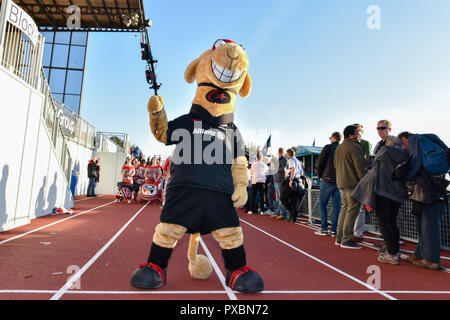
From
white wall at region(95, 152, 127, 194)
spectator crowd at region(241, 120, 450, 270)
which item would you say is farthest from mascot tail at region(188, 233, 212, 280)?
white wall at region(95, 152, 127, 194)

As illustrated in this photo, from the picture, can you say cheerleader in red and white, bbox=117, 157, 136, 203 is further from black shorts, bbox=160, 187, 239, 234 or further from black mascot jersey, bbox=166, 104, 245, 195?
black shorts, bbox=160, 187, 239, 234

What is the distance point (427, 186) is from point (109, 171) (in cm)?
1685

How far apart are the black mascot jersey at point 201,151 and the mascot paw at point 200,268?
29.0 inches

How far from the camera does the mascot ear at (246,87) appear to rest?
2756mm

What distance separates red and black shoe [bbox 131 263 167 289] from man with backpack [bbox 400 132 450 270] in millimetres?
2887

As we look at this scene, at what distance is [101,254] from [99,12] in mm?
13895

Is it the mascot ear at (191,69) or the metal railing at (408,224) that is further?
the metal railing at (408,224)

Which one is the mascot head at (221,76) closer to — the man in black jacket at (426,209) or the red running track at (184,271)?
the red running track at (184,271)

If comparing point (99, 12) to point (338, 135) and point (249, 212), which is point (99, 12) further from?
point (338, 135)

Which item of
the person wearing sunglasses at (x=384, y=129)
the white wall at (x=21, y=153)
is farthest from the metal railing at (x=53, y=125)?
the person wearing sunglasses at (x=384, y=129)

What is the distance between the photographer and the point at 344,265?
3.29 m

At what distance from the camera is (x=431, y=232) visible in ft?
10.5

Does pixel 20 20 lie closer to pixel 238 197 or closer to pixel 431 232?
pixel 238 197
